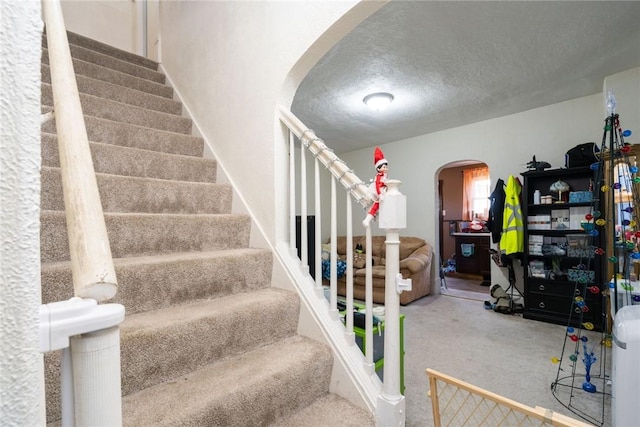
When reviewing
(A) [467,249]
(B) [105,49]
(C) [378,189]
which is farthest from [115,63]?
(A) [467,249]

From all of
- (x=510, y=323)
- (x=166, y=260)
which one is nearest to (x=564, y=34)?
(x=510, y=323)

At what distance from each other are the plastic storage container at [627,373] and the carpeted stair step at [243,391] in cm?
126

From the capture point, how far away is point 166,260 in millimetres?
1344

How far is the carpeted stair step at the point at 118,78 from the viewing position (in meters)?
2.40

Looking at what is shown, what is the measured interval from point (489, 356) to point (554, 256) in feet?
5.59

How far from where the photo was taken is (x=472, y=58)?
2.72m

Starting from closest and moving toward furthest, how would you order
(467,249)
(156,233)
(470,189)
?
(156,233) < (467,249) < (470,189)

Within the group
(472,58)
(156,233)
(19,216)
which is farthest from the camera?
(472,58)

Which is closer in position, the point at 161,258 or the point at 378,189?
the point at 378,189

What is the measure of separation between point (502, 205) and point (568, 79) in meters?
1.58

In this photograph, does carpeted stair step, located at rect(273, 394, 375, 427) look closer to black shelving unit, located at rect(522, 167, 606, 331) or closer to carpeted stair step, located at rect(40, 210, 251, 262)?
carpeted stair step, located at rect(40, 210, 251, 262)

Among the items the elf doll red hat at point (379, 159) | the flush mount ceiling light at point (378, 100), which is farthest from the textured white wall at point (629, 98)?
the elf doll red hat at point (379, 159)

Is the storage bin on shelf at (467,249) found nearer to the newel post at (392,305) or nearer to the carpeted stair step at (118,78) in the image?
the newel post at (392,305)

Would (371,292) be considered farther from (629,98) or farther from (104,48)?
(629,98)
